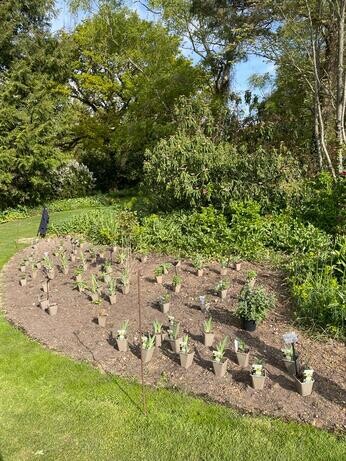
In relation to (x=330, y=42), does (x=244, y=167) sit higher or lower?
lower

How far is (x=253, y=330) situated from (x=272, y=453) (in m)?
1.53

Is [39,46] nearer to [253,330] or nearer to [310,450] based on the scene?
[253,330]

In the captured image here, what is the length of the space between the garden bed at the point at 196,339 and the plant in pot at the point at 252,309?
0.35 ft

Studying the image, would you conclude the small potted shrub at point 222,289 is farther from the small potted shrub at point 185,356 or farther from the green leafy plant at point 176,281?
the small potted shrub at point 185,356

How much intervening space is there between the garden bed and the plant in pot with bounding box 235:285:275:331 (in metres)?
0.11

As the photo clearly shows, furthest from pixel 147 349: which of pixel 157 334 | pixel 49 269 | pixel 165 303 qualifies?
pixel 49 269

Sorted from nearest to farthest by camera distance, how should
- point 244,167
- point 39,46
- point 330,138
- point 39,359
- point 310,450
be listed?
point 310,450, point 39,359, point 244,167, point 330,138, point 39,46

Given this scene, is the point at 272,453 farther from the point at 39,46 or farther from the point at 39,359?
the point at 39,46

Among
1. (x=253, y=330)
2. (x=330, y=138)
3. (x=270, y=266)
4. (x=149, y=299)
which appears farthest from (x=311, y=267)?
(x=330, y=138)

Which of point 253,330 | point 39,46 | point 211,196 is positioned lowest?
point 253,330

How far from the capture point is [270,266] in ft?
18.3

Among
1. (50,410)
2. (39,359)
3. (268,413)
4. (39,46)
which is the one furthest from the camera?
(39,46)

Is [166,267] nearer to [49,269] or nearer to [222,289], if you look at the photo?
[222,289]

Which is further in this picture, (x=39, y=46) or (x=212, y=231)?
(x=39, y=46)
